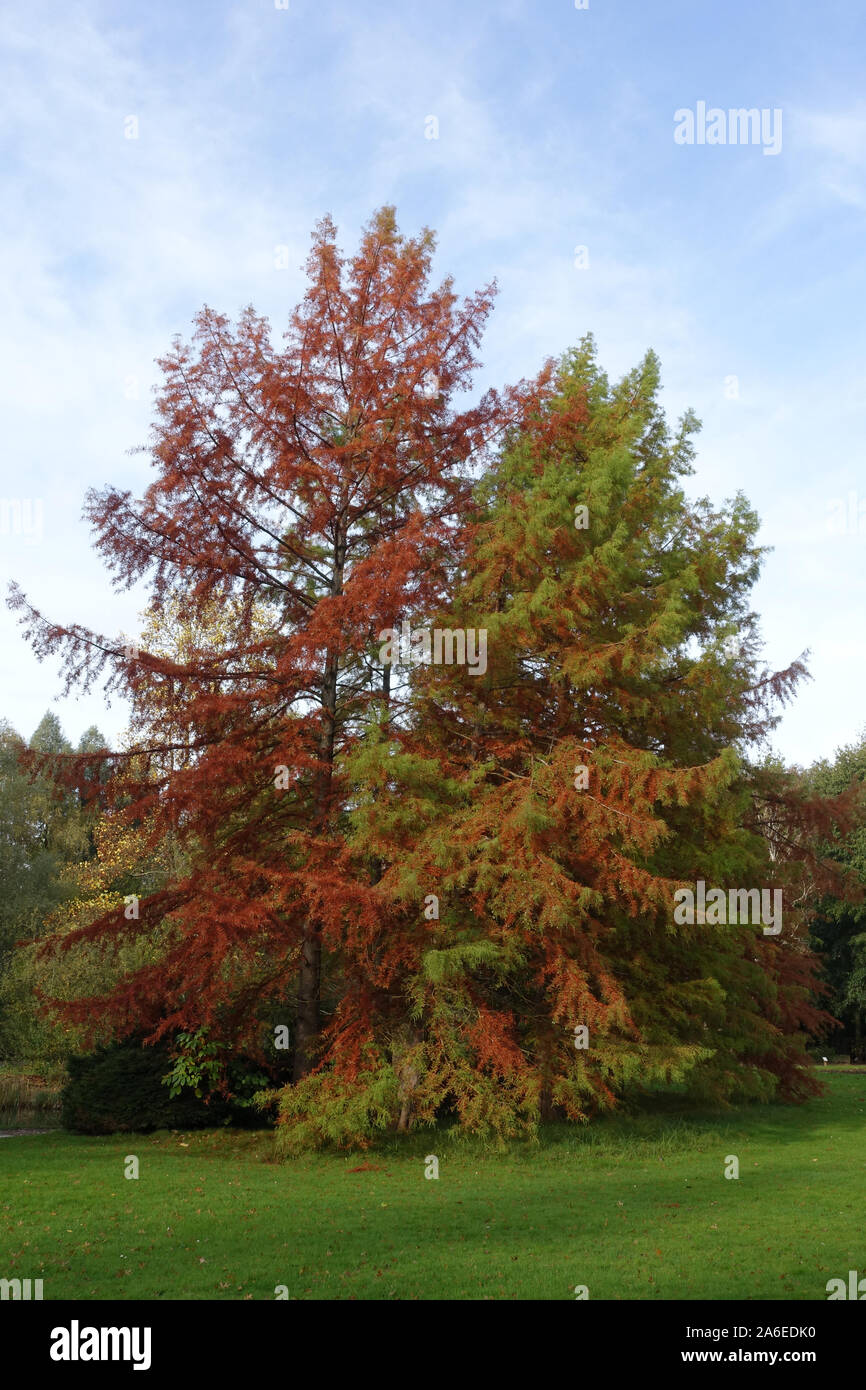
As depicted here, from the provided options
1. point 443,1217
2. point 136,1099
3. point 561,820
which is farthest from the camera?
point 136,1099

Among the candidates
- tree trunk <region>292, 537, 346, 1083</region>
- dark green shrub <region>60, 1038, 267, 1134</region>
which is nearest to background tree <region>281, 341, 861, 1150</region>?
tree trunk <region>292, 537, 346, 1083</region>

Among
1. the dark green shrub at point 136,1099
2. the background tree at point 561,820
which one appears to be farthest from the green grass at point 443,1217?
the background tree at point 561,820

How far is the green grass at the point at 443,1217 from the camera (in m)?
7.04

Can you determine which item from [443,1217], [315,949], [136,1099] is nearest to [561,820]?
[315,949]

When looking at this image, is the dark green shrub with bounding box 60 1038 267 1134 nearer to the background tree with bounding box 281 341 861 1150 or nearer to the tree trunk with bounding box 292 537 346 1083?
the tree trunk with bounding box 292 537 346 1083

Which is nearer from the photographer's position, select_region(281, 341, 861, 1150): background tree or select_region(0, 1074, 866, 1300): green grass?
select_region(0, 1074, 866, 1300): green grass

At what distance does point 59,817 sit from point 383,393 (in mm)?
30848

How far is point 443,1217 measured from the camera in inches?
363

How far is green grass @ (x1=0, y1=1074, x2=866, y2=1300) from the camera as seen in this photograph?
704 centimetres

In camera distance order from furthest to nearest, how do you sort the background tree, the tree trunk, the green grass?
1. the tree trunk
2. the background tree
3. the green grass

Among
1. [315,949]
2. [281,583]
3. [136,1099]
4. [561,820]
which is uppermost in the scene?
[281,583]

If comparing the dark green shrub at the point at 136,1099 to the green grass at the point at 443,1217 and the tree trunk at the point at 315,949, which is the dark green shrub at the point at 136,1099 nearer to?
the green grass at the point at 443,1217

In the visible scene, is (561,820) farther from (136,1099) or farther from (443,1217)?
(136,1099)
